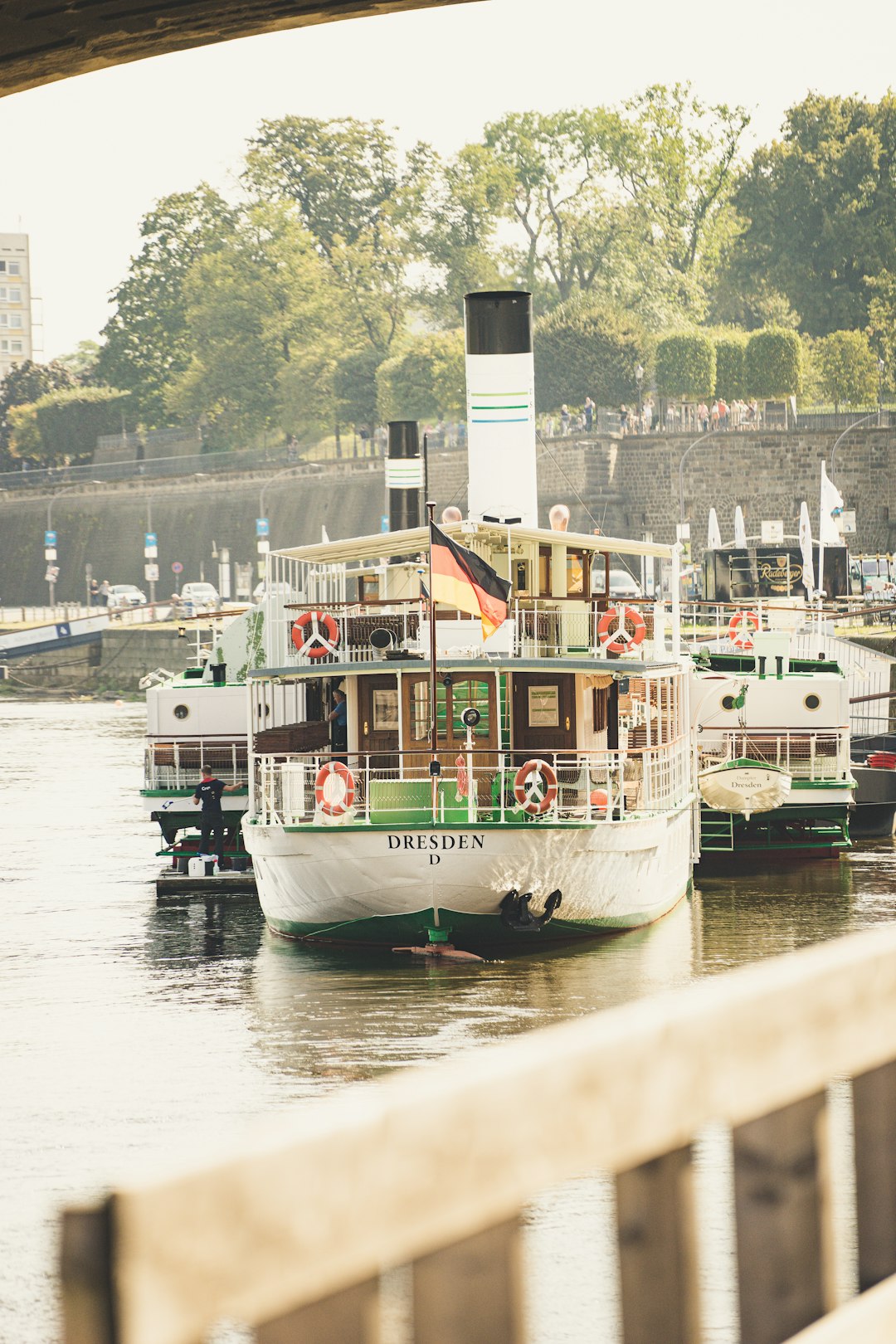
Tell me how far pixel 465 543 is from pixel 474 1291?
2056cm

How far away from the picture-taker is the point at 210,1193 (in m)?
1.67

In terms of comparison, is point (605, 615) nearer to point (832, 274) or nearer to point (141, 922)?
point (141, 922)

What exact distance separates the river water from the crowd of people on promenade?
54.1 metres

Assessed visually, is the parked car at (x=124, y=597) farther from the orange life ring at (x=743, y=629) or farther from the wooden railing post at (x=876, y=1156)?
the wooden railing post at (x=876, y=1156)

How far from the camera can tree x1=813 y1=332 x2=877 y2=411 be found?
83312mm

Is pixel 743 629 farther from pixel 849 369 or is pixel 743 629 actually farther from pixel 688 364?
pixel 688 364

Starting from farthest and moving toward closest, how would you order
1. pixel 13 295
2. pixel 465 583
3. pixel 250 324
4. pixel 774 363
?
1. pixel 13 295
2. pixel 250 324
3. pixel 774 363
4. pixel 465 583

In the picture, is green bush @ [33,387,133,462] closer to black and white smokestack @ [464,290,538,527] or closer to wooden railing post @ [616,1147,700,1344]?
black and white smokestack @ [464,290,538,527]

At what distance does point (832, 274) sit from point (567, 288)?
588 inches

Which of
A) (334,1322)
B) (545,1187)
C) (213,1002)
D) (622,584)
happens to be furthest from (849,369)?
(334,1322)

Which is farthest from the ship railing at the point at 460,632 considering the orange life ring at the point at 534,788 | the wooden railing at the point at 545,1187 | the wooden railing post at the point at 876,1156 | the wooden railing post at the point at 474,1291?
the wooden railing post at the point at 474,1291

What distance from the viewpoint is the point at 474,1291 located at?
1.97 metres

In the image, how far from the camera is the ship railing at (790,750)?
2648 cm

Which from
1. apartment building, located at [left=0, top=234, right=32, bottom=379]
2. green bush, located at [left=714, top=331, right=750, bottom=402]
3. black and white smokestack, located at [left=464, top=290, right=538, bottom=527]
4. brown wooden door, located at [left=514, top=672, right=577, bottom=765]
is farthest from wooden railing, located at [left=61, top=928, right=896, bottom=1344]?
apartment building, located at [left=0, top=234, right=32, bottom=379]
